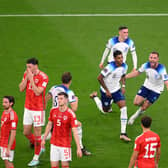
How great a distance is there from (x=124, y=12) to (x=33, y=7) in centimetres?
411

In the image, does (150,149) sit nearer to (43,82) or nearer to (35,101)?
(43,82)

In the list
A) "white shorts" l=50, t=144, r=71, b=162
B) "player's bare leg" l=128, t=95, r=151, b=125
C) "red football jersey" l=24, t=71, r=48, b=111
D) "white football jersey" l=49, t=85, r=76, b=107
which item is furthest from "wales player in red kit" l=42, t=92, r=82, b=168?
"player's bare leg" l=128, t=95, r=151, b=125

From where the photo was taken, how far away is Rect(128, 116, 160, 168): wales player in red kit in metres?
12.3

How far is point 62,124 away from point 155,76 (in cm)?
452

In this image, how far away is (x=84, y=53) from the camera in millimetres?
22750

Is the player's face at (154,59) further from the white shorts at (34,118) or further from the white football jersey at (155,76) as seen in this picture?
the white shorts at (34,118)

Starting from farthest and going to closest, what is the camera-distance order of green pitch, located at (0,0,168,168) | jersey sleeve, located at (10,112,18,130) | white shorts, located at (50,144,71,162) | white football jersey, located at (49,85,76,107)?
green pitch, located at (0,0,168,168) → white football jersey, located at (49,85,76,107) → jersey sleeve, located at (10,112,18,130) → white shorts, located at (50,144,71,162)

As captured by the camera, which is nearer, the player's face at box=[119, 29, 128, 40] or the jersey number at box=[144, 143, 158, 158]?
the jersey number at box=[144, 143, 158, 158]

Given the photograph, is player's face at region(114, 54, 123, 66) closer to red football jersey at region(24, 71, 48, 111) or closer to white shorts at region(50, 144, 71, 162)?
red football jersey at region(24, 71, 48, 111)

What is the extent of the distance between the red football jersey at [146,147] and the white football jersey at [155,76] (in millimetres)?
4096

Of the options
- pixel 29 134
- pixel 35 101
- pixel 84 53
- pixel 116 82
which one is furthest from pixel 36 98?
pixel 84 53

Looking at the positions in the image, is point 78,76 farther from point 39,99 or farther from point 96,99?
point 39,99

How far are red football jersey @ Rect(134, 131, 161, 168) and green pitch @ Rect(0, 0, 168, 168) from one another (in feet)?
7.32

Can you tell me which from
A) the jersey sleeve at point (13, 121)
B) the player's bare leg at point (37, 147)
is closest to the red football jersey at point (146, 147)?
the jersey sleeve at point (13, 121)
